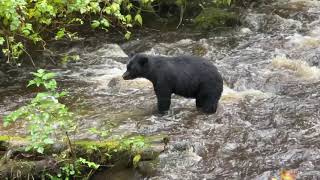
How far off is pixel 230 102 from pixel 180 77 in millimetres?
1141

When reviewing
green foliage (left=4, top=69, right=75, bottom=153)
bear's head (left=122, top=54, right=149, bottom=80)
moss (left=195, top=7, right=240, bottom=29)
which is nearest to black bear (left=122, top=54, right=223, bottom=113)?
bear's head (left=122, top=54, right=149, bottom=80)

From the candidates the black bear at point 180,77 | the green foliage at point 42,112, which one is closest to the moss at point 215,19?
the black bear at point 180,77

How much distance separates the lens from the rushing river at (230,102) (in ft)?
22.9

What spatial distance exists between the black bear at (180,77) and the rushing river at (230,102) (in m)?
0.28

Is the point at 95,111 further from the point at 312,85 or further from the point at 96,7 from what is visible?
the point at 312,85

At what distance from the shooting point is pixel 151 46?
12719 mm

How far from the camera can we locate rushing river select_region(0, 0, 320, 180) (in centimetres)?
698

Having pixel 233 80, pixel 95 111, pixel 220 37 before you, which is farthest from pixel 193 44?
pixel 95 111

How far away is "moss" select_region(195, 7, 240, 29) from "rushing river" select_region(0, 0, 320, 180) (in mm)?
375

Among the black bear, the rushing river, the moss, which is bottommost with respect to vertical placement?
the rushing river

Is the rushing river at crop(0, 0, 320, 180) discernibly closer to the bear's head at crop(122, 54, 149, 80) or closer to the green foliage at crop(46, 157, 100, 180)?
the green foliage at crop(46, 157, 100, 180)

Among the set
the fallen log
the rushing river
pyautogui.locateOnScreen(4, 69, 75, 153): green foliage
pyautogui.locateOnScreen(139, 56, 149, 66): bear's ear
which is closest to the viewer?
pyautogui.locateOnScreen(4, 69, 75, 153): green foliage

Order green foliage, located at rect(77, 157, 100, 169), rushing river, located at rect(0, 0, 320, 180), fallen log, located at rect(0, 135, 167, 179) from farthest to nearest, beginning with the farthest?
rushing river, located at rect(0, 0, 320, 180), fallen log, located at rect(0, 135, 167, 179), green foliage, located at rect(77, 157, 100, 169)

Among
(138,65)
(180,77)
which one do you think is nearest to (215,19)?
(180,77)
